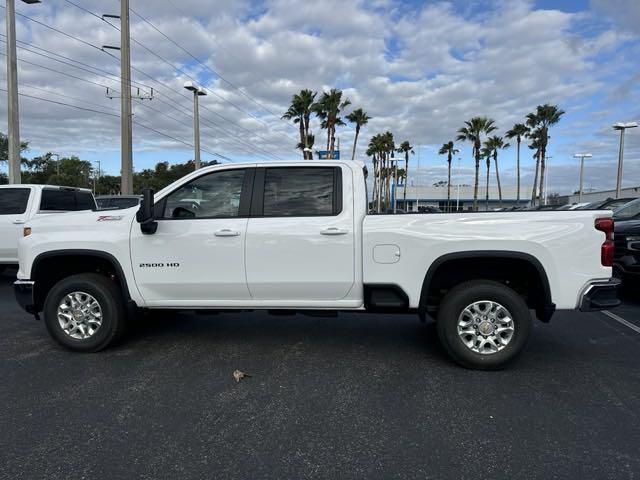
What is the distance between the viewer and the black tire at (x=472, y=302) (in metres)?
4.23

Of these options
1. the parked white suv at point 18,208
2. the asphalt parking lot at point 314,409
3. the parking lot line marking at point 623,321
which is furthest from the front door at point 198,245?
the parked white suv at point 18,208

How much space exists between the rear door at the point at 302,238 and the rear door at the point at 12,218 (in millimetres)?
6198

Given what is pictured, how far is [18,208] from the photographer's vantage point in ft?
28.7

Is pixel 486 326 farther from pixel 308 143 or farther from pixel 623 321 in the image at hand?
pixel 308 143

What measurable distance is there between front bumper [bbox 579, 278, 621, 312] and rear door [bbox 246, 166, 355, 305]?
2065 millimetres

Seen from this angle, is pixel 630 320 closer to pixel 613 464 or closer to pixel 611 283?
pixel 611 283

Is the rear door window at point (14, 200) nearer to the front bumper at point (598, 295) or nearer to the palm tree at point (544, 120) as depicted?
the front bumper at point (598, 295)

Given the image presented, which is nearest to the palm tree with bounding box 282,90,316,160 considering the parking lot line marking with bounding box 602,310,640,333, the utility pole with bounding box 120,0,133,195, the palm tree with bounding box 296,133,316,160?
the palm tree with bounding box 296,133,316,160

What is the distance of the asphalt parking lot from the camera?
2.85m

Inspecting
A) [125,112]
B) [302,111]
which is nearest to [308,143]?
[302,111]

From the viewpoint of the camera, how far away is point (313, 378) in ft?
13.8

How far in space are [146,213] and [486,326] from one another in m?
3.31

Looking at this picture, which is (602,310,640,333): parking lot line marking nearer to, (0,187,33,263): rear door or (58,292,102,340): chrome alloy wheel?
(58,292,102,340): chrome alloy wheel

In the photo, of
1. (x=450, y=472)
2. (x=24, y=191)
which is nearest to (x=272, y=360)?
(x=450, y=472)
